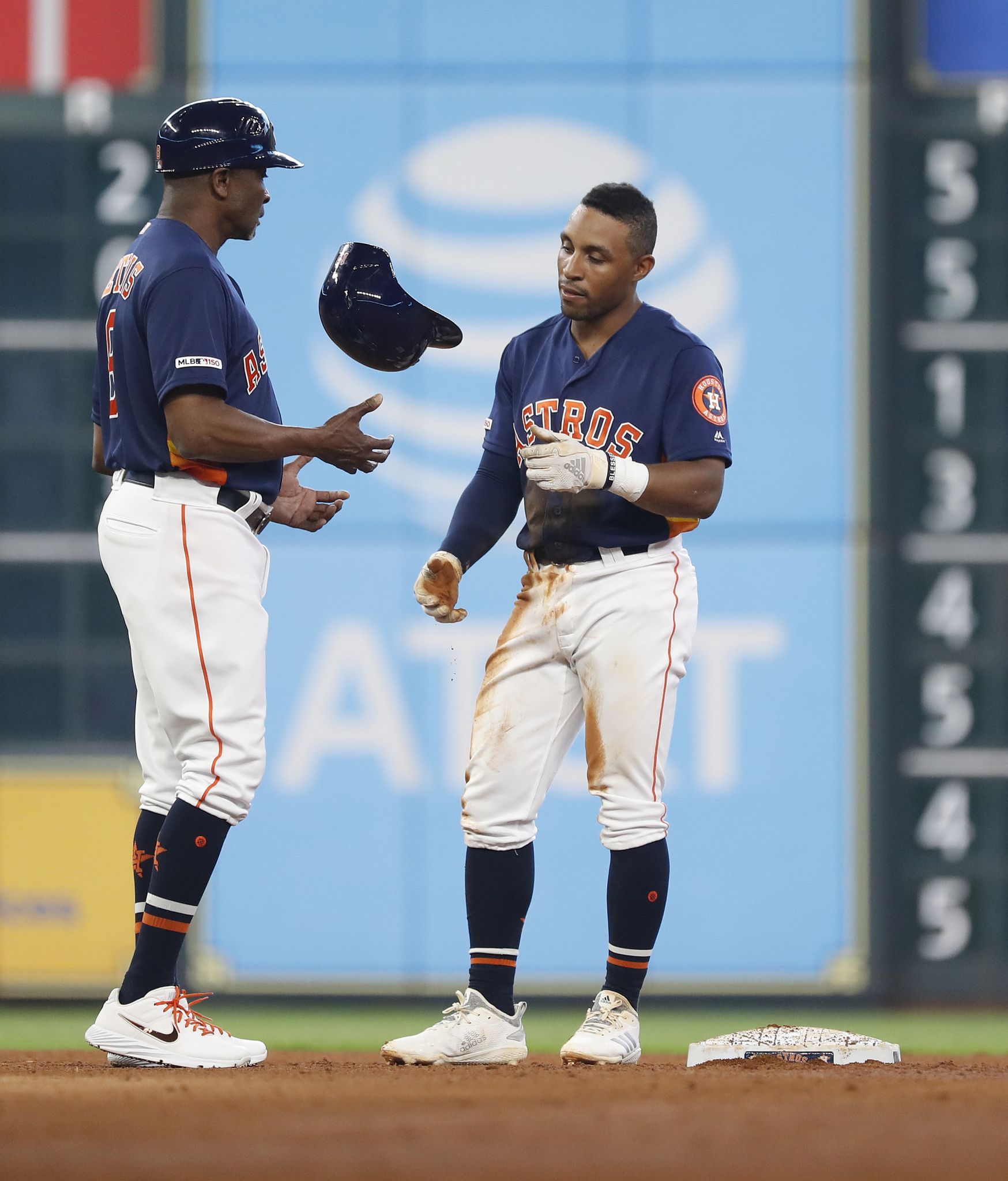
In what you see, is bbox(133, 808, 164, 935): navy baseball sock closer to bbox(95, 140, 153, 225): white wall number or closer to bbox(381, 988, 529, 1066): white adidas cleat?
bbox(381, 988, 529, 1066): white adidas cleat

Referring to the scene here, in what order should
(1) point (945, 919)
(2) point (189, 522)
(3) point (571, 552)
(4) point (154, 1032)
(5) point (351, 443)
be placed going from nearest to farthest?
(4) point (154, 1032) → (2) point (189, 522) → (5) point (351, 443) → (3) point (571, 552) → (1) point (945, 919)

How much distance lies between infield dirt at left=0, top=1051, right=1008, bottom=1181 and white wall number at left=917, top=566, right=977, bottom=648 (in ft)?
13.5

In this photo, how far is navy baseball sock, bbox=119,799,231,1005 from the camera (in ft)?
11.0

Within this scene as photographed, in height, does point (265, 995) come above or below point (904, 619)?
below

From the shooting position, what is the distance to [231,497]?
3.56 meters

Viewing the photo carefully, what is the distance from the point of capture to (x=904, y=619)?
7086 millimetres

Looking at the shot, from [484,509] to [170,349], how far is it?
0.93m

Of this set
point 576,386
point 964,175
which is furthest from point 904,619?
point 576,386

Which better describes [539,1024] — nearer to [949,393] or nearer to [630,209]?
[949,393]

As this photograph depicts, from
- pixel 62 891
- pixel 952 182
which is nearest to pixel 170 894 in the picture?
pixel 62 891

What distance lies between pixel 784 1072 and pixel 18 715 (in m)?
4.63

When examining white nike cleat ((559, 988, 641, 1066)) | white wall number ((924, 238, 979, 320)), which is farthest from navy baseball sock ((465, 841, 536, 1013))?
white wall number ((924, 238, 979, 320))

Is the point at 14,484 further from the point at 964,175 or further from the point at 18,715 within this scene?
the point at 964,175

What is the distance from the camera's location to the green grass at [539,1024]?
578 centimetres
